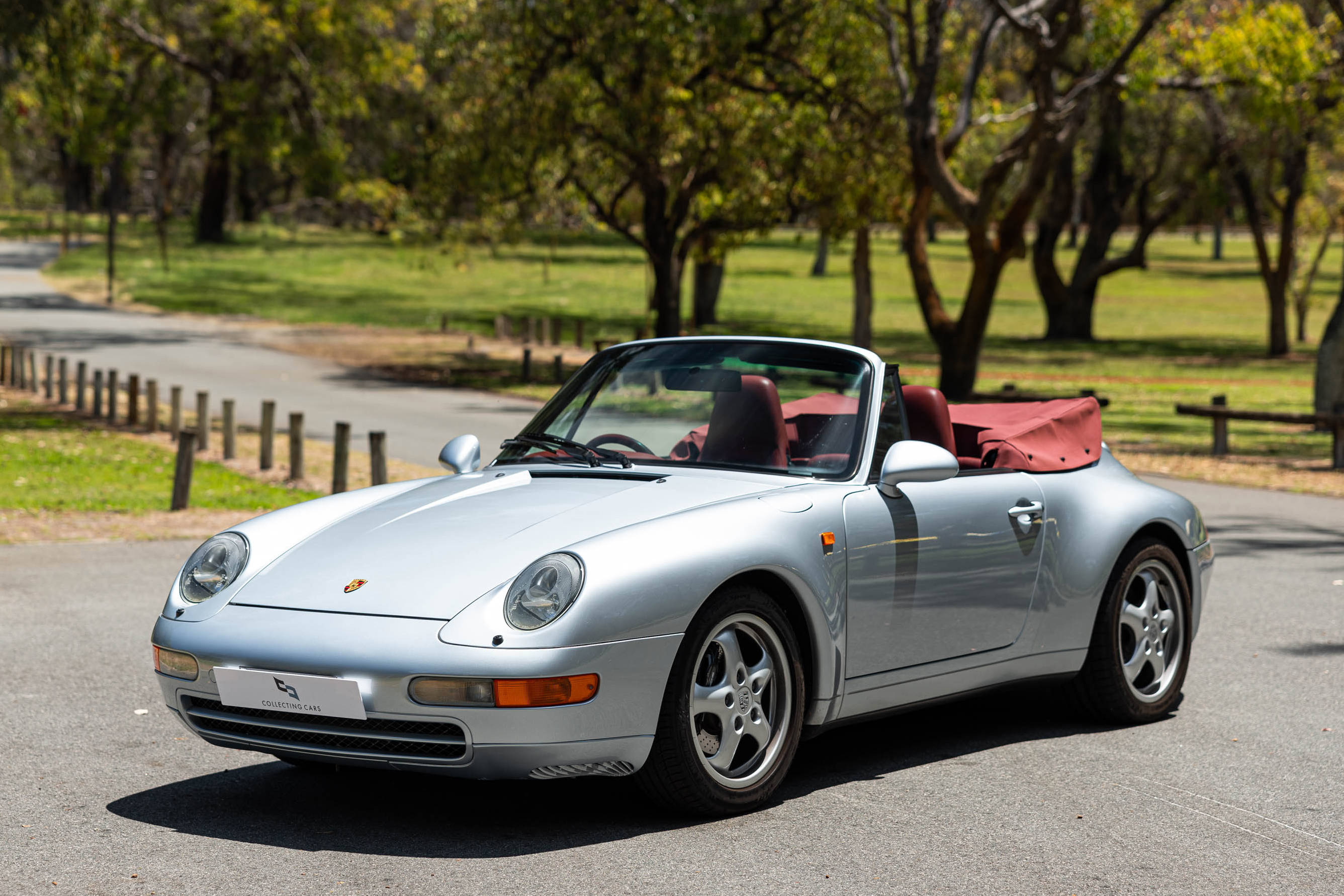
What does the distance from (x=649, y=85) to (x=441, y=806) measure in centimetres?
2171

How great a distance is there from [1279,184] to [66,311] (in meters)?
34.4

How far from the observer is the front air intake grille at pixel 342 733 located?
4438 mm

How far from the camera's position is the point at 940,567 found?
18.2 ft

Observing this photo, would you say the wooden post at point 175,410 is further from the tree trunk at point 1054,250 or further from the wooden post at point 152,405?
the tree trunk at point 1054,250

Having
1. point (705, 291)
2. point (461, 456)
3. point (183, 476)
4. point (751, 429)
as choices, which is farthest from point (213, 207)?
point (751, 429)

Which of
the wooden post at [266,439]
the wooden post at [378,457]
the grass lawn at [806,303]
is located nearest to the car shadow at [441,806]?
the wooden post at [378,457]

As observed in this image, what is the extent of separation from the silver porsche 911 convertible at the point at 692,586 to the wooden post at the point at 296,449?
360 inches

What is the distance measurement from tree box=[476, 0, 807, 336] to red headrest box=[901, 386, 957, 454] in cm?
1982

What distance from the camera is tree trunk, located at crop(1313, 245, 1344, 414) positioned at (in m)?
20.2

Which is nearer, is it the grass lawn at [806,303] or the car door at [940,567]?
the car door at [940,567]

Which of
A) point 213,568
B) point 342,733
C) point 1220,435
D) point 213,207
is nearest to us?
point 342,733

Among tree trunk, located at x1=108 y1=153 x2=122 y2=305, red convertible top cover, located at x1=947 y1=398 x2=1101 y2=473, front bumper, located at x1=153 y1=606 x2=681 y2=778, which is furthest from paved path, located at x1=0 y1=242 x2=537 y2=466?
front bumper, located at x1=153 y1=606 x2=681 y2=778

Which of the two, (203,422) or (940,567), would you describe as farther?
(203,422)

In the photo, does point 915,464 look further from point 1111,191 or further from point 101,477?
point 1111,191
